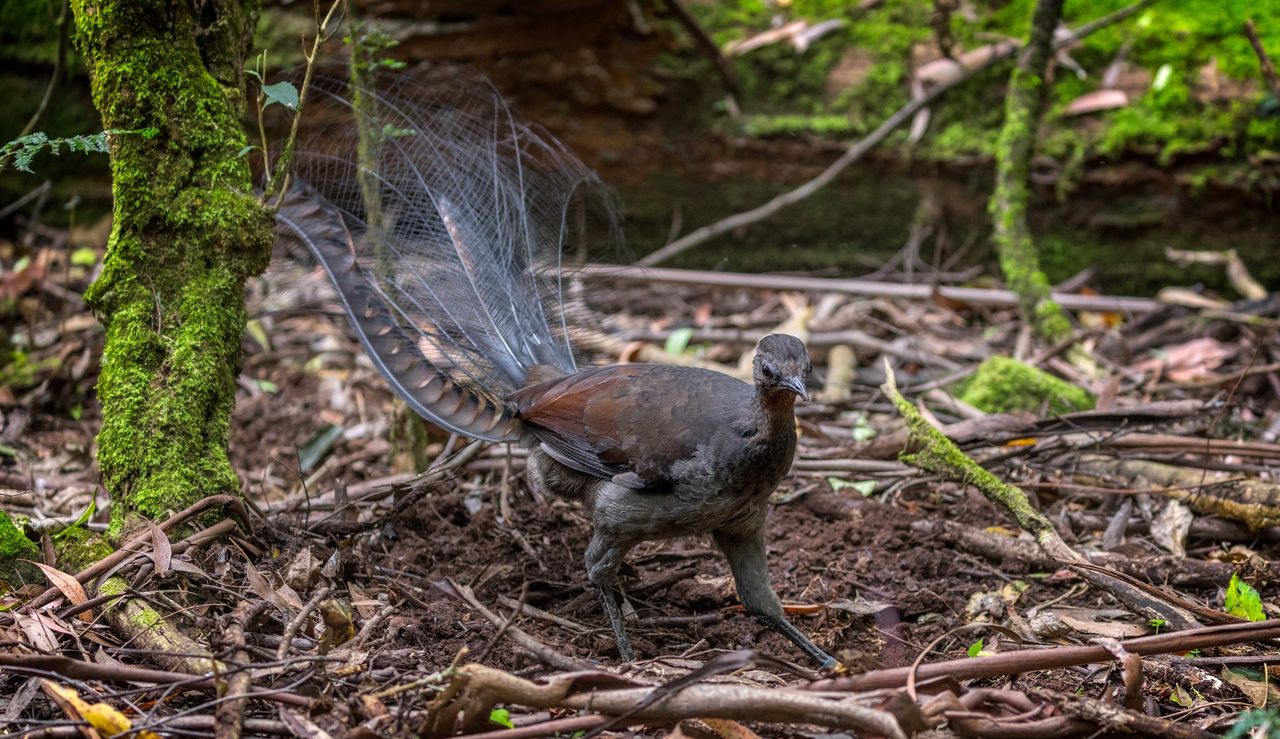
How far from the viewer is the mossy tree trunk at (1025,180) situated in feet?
18.0

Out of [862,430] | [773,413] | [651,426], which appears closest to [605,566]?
[651,426]

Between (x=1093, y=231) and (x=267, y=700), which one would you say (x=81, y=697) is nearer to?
(x=267, y=700)

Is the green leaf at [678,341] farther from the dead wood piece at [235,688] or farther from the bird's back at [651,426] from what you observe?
the dead wood piece at [235,688]

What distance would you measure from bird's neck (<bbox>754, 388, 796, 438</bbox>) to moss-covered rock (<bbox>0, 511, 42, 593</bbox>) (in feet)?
7.04

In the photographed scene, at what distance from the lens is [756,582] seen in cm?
352

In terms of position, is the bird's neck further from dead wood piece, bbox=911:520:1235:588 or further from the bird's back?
dead wood piece, bbox=911:520:1235:588

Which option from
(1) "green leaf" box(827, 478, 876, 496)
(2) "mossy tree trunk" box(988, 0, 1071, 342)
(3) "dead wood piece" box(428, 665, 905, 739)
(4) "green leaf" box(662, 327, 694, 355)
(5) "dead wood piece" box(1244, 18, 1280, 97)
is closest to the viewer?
(3) "dead wood piece" box(428, 665, 905, 739)

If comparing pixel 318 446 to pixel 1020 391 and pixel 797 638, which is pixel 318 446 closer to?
pixel 797 638

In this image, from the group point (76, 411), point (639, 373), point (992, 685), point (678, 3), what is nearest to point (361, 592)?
point (639, 373)

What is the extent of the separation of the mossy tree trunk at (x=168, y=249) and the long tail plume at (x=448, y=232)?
557 millimetres

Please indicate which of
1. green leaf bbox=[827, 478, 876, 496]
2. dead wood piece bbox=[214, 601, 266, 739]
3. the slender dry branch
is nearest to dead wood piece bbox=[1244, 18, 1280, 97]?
the slender dry branch

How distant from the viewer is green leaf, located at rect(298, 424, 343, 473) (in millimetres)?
4922

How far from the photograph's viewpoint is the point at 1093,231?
6.62 m

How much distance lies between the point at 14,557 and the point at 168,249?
997mm
